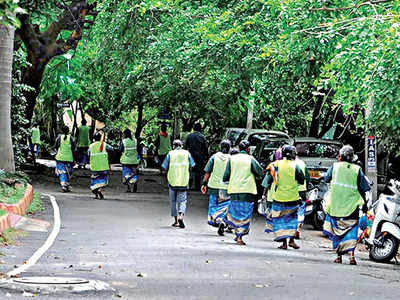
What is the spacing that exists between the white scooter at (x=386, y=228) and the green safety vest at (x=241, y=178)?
2.24m

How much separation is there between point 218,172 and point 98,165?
267 inches

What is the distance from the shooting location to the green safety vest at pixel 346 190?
1277cm

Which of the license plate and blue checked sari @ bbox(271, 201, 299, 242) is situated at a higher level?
the license plate

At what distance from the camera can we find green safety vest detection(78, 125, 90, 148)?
32219 millimetres

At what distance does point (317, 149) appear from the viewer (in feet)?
67.5

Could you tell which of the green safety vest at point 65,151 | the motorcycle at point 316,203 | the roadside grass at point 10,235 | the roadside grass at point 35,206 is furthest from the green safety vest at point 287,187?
the green safety vest at point 65,151

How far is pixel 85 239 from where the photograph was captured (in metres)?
13.5

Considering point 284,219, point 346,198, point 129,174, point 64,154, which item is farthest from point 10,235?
point 129,174

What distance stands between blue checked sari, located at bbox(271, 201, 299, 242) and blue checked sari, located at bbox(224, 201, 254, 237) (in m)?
0.45

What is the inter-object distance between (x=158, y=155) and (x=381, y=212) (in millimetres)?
15723

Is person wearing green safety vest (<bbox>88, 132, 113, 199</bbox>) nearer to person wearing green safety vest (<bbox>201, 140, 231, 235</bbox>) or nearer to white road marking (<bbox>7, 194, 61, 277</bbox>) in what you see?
white road marking (<bbox>7, 194, 61, 277</bbox>)

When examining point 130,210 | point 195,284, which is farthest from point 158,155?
point 195,284

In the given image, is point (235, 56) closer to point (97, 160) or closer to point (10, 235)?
point (97, 160)

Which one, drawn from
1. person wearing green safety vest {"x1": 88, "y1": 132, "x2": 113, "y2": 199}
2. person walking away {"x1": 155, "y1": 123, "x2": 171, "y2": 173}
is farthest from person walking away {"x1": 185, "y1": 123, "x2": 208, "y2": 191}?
person wearing green safety vest {"x1": 88, "y1": 132, "x2": 113, "y2": 199}
